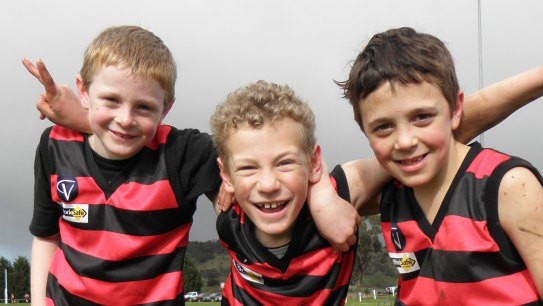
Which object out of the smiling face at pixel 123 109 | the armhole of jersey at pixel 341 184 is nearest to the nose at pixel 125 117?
the smiling face at pixel 123 109

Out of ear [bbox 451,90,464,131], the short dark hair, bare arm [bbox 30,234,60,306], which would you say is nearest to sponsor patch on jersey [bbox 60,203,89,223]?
bare arm [bbox 30,234,60,306]

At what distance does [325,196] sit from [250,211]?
1.32 ft

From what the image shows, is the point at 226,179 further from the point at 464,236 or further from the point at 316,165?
the point at 464,236

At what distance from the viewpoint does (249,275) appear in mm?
3660

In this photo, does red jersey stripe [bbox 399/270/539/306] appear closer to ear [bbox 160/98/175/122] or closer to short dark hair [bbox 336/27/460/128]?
short dark hair [bbox 336/27/460/128]

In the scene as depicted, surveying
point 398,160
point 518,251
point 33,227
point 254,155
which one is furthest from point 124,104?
point 518,251

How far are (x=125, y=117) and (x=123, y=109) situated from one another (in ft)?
0.19

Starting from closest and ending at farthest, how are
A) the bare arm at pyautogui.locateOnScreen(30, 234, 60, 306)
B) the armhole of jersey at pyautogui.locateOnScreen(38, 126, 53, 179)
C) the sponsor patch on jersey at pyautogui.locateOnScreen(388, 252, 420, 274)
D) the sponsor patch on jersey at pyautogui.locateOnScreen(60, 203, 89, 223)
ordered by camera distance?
the sponsor patch on jersey at pyautogui.locateOnScreen(388, 252, 420, 274) → the sponsor patch on jersey at pyautogui.locateOnScreen(60, 203, 89, 223) → the armhole of jersey at pyautogui.locateOnScreen(38, 126, 53, 179) → the bare arm at pyautogui.locateOnScreen(30, 234, 60, 306)

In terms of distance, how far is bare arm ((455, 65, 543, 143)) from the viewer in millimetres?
3361

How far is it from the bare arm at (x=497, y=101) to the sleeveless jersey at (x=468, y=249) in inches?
8.9

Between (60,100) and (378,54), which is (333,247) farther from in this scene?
(60,100)

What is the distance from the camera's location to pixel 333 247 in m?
3.54

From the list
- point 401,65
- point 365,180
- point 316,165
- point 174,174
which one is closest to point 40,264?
point 174,174

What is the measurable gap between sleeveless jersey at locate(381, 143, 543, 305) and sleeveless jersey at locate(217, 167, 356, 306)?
0.40m
